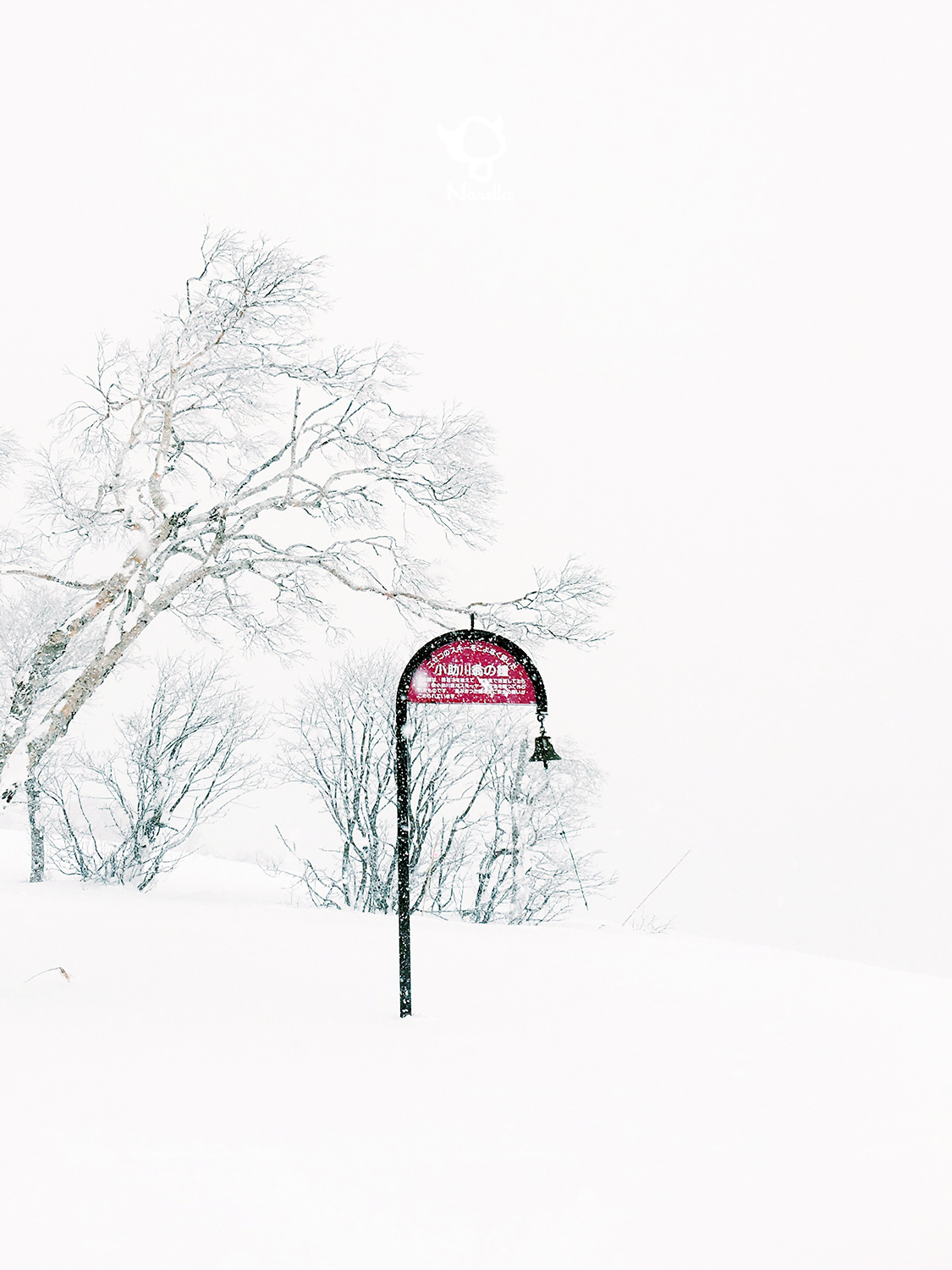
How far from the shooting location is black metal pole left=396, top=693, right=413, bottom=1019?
7.10m

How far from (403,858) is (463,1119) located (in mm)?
2858

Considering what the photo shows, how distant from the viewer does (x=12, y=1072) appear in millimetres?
5176

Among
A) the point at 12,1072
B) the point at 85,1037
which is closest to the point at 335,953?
the point at 85,1037

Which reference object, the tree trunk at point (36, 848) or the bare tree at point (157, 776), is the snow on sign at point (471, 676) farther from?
the tree trunk at point (36, 848)

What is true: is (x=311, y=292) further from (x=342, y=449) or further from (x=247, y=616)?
(x=247, y=616)

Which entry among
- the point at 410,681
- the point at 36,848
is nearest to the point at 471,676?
the point at 410,681

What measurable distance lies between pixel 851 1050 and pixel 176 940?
7720mm

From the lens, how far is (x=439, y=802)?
18141 millimetres

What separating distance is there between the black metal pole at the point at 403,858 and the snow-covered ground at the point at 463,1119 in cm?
32

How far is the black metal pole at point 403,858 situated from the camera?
23.3ft

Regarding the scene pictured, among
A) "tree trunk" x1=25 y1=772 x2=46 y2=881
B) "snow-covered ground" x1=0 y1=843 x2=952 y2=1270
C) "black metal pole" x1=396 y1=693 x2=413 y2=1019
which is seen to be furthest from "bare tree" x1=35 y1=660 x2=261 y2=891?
"black metal pole" x1=396 y1=693 x2=413 y2=1019

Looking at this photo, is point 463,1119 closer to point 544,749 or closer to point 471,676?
point 544,749

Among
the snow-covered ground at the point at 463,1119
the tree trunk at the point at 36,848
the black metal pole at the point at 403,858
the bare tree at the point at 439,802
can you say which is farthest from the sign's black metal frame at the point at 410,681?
the tree trunk at the point at 36,848

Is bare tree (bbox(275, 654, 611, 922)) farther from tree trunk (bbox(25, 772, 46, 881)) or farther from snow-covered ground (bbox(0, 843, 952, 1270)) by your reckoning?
snow-covered ground (bbox(0, 843, 952, 1270))
